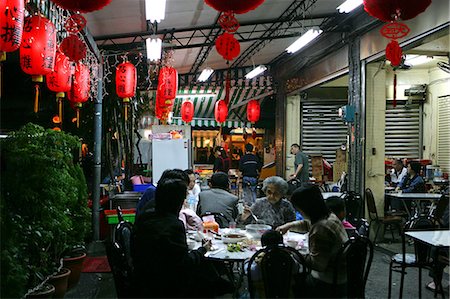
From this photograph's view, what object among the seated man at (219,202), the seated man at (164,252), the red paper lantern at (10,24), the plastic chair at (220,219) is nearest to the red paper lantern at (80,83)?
the seated man at (219,202)

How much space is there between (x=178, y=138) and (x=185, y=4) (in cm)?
471

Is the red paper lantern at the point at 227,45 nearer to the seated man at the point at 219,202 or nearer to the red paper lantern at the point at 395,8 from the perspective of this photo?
the seated man at the point at 219,202

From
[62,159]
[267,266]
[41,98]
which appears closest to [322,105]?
[41,98]

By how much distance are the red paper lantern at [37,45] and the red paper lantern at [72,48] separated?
0.55 meters

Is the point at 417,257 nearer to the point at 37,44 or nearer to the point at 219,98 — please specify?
the point at 37,44

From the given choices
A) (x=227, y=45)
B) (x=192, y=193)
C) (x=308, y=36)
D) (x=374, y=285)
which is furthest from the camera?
(x=308, y=36)

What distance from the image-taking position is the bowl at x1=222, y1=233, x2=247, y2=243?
4863 millimetres

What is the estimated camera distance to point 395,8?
15.6 ft

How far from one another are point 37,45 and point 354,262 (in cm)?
441

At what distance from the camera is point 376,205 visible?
999 cm

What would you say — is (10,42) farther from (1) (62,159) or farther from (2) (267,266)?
(2) (267,266)

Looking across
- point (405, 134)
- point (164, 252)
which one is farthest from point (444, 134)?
point (164, 252)

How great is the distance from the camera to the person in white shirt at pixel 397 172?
12.1 m

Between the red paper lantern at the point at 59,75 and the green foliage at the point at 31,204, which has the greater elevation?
the red paper lantern at the point at 59,75
